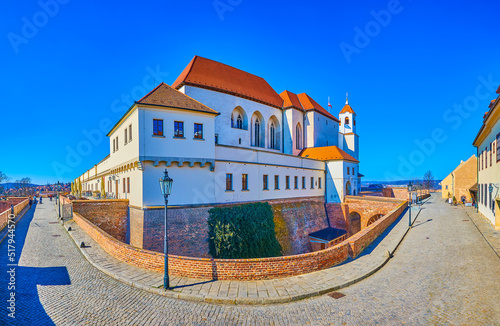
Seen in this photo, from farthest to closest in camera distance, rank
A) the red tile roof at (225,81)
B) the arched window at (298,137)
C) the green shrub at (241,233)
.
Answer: the arched window at (298,137) → the red tile roof at (225,81) → the green shrub at (241,233)

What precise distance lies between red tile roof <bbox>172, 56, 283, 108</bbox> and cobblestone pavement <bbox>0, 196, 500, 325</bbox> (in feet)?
65.8

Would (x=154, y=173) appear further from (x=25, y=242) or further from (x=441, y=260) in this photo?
(x=441, y=260)

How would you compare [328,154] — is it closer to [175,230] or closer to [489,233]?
[489,233]

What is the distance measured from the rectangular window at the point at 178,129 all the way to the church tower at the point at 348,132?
36163mm

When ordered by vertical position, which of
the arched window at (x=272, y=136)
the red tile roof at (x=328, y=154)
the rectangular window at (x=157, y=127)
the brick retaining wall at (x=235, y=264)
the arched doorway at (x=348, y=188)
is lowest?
the brick retaining wall at (x=235, y=264)

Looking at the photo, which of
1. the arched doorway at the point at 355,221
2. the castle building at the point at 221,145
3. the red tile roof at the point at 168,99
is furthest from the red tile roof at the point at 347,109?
A: the red tile roof at the point at 168,99

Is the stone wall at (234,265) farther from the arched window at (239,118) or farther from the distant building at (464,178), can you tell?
the distant building at (464,178)

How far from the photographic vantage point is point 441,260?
11195 millimetres

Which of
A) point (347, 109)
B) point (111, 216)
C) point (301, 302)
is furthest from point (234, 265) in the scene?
point (347, 109)

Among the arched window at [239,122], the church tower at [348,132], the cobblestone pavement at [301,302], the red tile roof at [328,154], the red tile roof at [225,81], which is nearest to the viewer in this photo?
the cobblestone pavement at [301,302]

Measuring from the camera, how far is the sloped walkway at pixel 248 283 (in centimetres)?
767

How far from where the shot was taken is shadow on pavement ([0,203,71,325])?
659 centimetres

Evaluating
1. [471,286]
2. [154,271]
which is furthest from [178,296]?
[471,286]

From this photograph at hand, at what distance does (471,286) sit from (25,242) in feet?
70.3
